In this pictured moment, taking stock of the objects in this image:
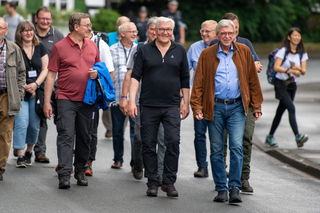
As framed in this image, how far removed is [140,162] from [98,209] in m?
2.12

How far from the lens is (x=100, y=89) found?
10.9m

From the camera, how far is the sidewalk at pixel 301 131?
1345cm

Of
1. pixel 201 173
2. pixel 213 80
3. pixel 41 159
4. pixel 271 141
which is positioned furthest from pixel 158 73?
pixel 271 141

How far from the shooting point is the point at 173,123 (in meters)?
10.4

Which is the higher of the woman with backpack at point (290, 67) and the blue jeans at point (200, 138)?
the woman with backpack at point (290, 67)

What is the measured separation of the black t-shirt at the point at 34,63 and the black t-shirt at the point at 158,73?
2.13 metres

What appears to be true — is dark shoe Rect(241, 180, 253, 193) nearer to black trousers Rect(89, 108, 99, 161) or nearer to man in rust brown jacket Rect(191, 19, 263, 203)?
man in rust brown jacket Rect(191, 19, 263, 203)

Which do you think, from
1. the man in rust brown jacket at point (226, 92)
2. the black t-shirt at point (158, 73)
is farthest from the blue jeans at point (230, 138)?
the black t-shirt at point (158, 73)

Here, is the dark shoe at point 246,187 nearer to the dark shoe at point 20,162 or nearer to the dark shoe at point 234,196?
the dark shoe at point 234,196

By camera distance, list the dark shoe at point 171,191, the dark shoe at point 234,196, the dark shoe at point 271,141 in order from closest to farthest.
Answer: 1. the dark shoe at point 234,196
2. the dark shoe at point 171,191
3. the dark shoe at point 271,141

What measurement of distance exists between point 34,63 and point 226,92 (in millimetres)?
2995

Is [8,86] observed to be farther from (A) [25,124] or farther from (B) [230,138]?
(B) [230,138]

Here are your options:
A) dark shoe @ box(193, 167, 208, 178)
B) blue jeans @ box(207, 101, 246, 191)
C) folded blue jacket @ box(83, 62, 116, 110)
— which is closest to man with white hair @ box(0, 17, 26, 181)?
folded blue jacket @ box(83, 62, 116, 110)

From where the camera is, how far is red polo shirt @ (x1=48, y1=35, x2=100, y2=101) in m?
10.8
